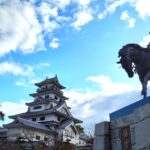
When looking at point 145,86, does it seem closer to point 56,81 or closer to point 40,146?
point 40,146

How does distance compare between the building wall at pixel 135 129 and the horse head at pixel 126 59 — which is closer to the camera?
the building wall at pixel 135 129

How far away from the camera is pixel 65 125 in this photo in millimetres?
42594

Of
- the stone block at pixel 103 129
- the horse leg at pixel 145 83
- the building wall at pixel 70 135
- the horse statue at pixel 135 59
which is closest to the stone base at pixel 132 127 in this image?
the stone block at pixel 103 129

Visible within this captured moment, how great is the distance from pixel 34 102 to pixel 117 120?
43.3 meters

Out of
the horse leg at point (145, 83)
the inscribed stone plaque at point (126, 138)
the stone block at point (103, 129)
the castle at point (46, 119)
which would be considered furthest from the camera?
the castle at point (46, 119)

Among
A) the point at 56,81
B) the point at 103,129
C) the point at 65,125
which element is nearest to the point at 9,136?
the point at 65,125

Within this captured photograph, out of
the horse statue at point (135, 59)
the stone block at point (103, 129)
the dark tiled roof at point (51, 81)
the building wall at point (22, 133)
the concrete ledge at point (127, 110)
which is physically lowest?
the stone block at point (103, 129)

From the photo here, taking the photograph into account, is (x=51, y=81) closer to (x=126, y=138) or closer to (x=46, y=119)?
(x=46, y=119)

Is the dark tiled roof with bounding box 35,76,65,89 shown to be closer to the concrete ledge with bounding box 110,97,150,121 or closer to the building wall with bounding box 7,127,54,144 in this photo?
the building wall with bounding box 7,127,54,144

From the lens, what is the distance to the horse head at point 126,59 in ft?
21.5

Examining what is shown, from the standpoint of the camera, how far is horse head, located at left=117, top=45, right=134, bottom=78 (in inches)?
258

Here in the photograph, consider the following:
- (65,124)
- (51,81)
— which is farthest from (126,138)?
(51,81)

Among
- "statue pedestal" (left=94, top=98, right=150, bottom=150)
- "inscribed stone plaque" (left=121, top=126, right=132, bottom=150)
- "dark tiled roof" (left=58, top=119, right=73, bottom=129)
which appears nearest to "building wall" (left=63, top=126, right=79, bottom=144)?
"dark tiled roof" (left=58, top=119, right=73, bottom=129)

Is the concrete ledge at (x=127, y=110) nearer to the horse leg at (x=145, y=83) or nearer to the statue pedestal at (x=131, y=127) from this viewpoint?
the statue pedestal at (x=131, y=127)
